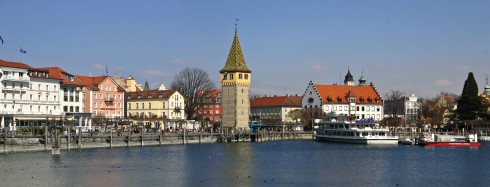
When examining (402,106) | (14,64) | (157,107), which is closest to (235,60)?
(157,107)

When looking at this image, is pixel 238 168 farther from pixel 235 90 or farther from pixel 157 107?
pixel 157 107

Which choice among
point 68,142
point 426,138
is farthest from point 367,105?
point 68,142

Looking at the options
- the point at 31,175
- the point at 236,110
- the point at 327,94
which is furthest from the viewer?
the point at 327,94

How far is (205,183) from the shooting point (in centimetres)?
A: 4703

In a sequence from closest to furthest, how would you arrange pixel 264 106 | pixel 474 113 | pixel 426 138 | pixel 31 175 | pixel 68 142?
pixel 31 175 < pixel 68 142 < pixel 426 138 < pixel 474 113 < pixel 264 106

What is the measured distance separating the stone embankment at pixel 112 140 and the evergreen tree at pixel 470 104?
3825 cm

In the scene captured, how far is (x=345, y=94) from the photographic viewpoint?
512ft

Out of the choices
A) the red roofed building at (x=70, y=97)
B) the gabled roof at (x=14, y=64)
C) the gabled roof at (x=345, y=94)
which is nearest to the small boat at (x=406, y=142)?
the red roofed building at (x=70, y=97)

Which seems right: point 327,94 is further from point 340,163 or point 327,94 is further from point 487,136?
point 340,163

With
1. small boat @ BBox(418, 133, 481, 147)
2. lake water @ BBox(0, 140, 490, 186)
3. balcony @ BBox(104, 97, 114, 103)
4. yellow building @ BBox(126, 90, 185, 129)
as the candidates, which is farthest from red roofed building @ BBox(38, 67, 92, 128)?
Result: small boat @ BBox(418, 133, 481, 147)

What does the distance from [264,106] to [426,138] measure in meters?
83.0

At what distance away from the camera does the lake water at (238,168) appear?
48219mm

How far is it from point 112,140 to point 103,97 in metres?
41.2

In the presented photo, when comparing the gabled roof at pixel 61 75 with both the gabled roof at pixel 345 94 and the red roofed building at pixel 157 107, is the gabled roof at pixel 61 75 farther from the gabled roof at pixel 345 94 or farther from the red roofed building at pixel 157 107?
the gabled roof at pixel 345 94
